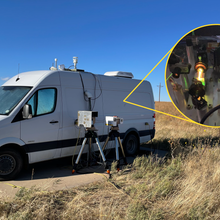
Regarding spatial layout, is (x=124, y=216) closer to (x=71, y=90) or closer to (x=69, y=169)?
(x=69, y=169)

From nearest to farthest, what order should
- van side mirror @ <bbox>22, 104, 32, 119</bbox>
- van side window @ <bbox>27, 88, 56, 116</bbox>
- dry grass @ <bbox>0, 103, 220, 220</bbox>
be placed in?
dry grass @ <bbox>0, 103, 220, 220</bbox>, van side mirror @ <bbox>22, 104, 32, 119</bbox>, van side window @ <bbox>27, 88, 56, 116</bbox>

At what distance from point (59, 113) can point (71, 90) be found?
0.71 m

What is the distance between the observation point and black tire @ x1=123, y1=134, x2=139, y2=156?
8.26m

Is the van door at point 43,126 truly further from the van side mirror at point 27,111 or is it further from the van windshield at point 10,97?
the van windshield at point 10,97

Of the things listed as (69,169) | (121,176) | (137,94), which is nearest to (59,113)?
(69,169)

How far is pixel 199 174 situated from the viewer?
209 inches

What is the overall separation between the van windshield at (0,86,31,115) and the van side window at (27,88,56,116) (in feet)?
0.80

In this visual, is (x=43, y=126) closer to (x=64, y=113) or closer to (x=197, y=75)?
(x=64, y=113)

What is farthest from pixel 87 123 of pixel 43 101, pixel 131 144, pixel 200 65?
pixel 200 65

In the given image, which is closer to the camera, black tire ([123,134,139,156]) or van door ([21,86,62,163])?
van door ([21,86,62,163])

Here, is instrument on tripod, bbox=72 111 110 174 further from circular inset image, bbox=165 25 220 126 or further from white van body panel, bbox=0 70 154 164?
circular inset image, bbox=165 25 220 126

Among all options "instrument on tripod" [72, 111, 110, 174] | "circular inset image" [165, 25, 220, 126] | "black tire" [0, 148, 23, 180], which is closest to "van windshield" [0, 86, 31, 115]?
"black tire" [0, 148, 23, 180]

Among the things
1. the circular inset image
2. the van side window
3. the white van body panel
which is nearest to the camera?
the circular inset image

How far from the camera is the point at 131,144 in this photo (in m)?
8.58
